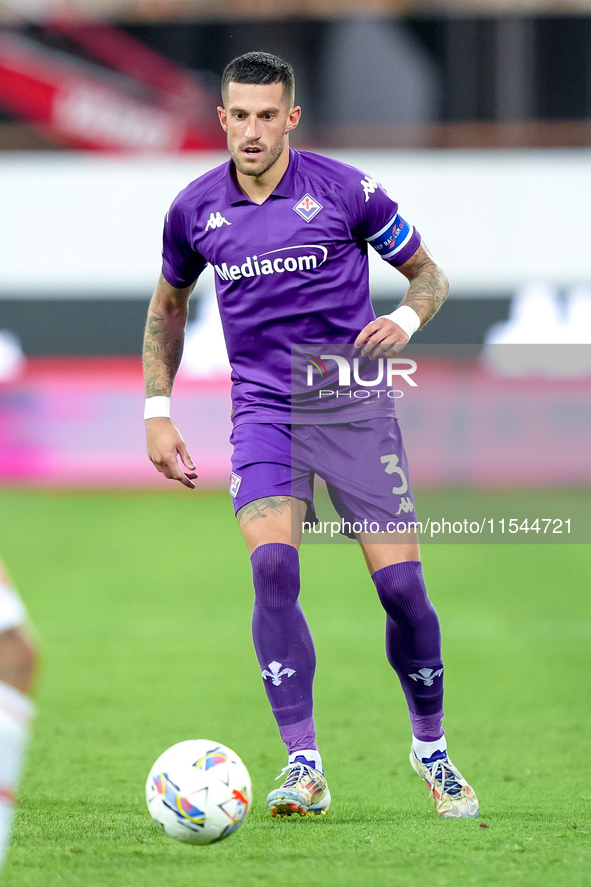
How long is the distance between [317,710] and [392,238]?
2.58 metres

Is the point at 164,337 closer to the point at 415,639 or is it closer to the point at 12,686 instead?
the point at 415,639

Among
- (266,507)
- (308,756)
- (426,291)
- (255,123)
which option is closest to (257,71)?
(255,123)

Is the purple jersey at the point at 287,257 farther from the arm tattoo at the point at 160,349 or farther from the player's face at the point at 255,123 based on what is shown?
the arm tattoo at the point at 160,349

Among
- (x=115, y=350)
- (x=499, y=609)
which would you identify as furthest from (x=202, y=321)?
(x=499, y=609)

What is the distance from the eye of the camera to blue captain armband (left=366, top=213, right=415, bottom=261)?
13.8 ft

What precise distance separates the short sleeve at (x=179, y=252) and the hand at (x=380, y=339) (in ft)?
2.40

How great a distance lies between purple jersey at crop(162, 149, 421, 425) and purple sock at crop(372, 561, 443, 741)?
1.84 ft

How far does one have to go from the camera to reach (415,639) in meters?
4.12

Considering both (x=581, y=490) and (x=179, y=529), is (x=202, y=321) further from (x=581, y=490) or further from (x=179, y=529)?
(x=581, y=490)

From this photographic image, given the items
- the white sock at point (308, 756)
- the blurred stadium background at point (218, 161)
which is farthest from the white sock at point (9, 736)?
the blurred stadium background at point (218, 161)

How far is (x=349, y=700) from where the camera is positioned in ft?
20.2

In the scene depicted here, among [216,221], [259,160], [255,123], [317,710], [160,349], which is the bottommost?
[317,710]

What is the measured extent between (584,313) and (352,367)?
36.0 feet

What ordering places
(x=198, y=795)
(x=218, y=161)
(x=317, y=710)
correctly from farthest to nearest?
1. (x=218, y=161)
2. (x=317, y=710)
3. (x=198, y=795)
